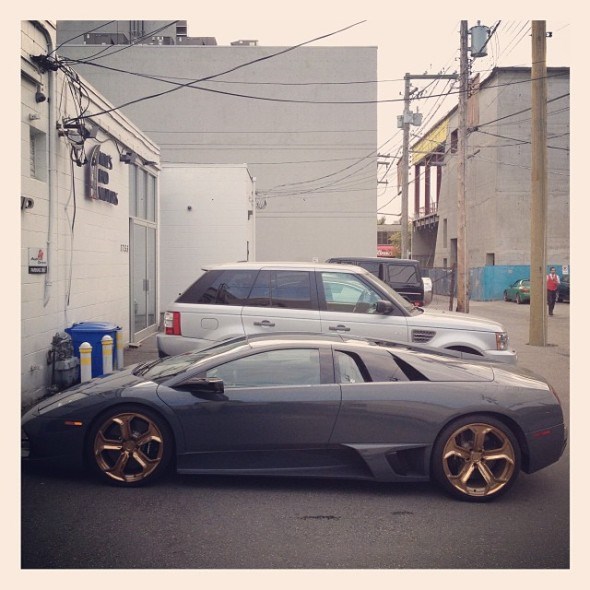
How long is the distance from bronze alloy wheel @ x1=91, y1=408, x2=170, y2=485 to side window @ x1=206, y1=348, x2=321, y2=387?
2.04ft

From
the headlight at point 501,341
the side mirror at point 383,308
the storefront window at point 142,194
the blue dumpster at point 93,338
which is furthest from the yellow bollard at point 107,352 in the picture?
the storefront window at point 142,194

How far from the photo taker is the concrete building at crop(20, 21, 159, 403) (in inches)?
338

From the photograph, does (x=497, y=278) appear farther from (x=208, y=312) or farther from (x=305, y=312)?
(x=208, y=312)

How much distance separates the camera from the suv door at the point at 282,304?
888 centimetres

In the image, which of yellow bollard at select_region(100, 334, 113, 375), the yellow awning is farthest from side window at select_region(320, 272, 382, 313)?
the yellow awning

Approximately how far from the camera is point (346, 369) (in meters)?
5.52

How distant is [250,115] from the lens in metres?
38.2

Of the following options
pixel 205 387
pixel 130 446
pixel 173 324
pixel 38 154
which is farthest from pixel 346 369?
pixel 38 154

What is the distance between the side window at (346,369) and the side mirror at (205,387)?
953 millimetres

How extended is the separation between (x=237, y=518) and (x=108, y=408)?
56.1 inches

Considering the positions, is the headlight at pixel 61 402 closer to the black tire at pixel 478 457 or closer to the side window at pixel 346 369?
the side window at pixel 346 369

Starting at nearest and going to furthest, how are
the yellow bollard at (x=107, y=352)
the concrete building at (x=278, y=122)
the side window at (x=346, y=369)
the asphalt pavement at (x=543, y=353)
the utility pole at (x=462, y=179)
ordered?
the side window at (x=346, y=369) → the yellow bollard at (x=107, y=352) → the asphalt pavement at (x=543, y=353) → the utility pole at (x=462, y=179) → the concrete building at (x=278, y=122)

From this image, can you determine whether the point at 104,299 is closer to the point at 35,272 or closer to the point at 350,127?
the point at 35,272

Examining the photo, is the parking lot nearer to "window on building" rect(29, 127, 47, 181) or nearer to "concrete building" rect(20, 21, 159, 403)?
"concrete building" rect(20, 21, 159, 403)
